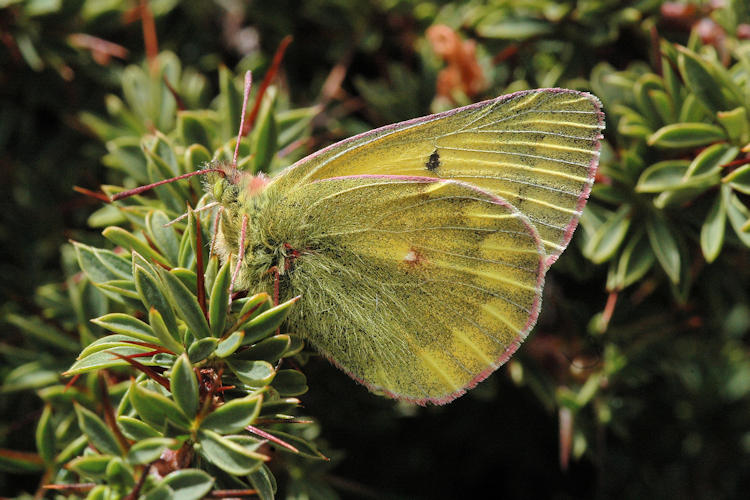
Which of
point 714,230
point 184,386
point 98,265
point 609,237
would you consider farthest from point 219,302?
point 714,230

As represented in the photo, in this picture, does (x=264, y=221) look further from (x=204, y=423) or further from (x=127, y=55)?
(x=127, y=55)

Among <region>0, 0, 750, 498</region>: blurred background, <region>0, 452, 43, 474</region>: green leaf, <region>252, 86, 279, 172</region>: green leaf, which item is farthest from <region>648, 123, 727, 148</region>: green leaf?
<region>0, 452, 43, 474</region>: green leaf

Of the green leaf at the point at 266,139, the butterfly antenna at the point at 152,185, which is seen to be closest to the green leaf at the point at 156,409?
the butterfly antenna at the point at 152,185

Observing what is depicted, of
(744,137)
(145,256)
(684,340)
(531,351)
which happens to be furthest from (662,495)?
(145,256)

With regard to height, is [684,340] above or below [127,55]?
below

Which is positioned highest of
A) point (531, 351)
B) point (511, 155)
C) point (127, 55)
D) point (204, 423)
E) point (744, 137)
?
point (127, 55)

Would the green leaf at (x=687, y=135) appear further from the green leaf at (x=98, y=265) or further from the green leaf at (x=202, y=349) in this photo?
the green leaf at (x=98, y=265)

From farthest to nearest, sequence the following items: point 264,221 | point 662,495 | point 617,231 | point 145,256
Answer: point 662,495 → point 617,231 → point 264,221 → point 145,256
